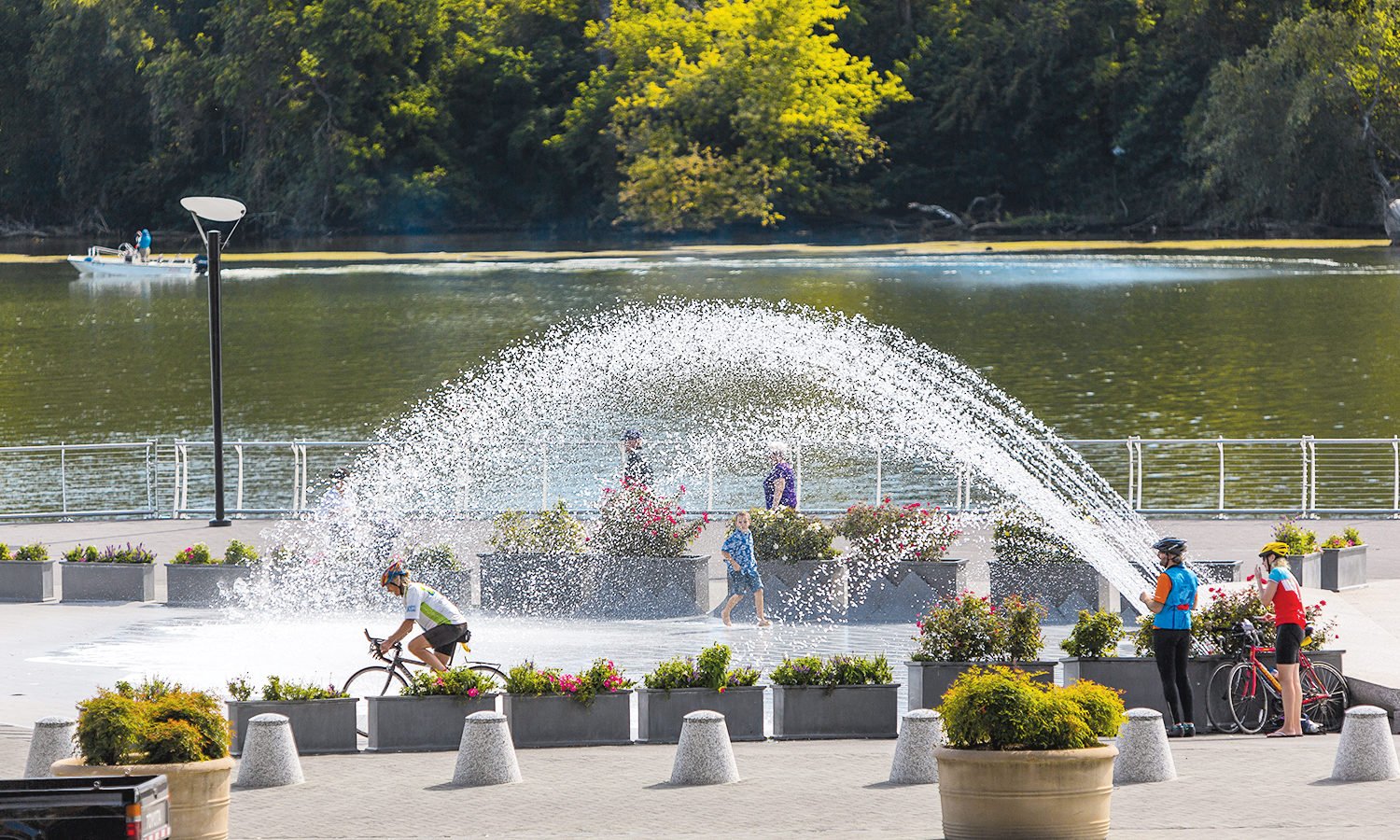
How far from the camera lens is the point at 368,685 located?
712 inches

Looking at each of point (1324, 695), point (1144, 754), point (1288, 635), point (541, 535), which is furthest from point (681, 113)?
point (1144, 754)

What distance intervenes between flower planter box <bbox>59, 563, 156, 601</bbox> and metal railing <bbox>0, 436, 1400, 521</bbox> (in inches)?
285

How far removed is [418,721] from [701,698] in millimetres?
2105

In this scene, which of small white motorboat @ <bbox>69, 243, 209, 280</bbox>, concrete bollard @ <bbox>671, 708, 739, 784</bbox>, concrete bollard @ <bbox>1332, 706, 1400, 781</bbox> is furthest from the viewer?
small white motorboat @ <bbox>69, 243, 209, 280</bbox>

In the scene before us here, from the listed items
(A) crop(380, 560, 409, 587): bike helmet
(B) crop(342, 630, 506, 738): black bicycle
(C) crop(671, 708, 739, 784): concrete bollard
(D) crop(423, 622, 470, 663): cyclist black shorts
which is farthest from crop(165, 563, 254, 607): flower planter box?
(C) crop(671, 708, 739, 784): concrete bollard

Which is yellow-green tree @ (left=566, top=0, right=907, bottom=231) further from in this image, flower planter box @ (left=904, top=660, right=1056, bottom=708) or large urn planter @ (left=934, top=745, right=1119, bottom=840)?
large urn planter @ (left=934, top=745, right=1119, bottom=840)

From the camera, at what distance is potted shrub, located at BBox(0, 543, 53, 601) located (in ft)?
75.0

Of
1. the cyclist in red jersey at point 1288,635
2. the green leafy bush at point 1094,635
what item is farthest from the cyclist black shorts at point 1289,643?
the green leafy bush at point 1094,635

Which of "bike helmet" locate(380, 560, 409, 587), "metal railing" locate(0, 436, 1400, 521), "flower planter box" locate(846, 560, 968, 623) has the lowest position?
"flower planter box" locate(846, 560, 968, 623)

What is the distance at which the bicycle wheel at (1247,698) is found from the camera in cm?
1570

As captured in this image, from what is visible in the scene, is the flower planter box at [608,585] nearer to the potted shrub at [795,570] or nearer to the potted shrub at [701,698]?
the potted shrub at [795,570]

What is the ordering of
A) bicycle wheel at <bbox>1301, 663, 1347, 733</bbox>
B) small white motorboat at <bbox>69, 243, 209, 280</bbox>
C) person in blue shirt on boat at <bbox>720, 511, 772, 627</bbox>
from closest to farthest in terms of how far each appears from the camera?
bicycle wheel at <bbox>1301, 663, 1347, 733</bbox>
person in blue shirt on boat at <bbox>720, 511, 772, 627</bbox>
small white motorboat at <bbox>69, 243, 209, 280</bbox>

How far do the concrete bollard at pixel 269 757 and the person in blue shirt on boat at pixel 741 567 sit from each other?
7379 mm

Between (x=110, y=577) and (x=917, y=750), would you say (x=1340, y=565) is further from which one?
(x=110, y=577)
